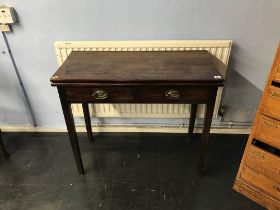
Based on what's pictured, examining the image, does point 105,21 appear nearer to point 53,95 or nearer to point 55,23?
point 55,23

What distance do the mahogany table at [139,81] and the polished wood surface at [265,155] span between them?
24cm

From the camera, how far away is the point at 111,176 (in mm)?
1673

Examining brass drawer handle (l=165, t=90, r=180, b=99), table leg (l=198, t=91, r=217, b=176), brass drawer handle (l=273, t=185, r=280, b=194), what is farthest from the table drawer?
brass drawer handle (l=273, t=185, r=280, b=194)

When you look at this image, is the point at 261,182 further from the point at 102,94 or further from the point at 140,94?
the point at 102,94

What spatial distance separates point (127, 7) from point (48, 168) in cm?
127

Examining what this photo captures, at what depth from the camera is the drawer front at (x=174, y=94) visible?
1.28 m

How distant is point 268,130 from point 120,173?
3.26 feet

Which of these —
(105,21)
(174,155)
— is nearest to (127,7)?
(105,21)

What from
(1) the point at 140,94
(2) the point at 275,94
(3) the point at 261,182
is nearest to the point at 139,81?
(1) the point at 140,94

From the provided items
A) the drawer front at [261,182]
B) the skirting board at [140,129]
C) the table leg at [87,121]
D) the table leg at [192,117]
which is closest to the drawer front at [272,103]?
the drawer front at [261,182]

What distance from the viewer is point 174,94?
4.25 ft

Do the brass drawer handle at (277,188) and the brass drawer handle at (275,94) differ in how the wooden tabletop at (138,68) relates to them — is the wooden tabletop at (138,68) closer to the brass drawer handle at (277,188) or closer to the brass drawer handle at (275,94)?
the brass drawer handle at (275,94)

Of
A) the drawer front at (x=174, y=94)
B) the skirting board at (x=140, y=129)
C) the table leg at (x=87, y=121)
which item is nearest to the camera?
the drawer front at (x=174, y=94)

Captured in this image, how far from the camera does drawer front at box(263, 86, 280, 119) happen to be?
1154 millimetres
